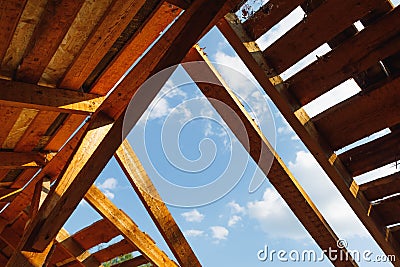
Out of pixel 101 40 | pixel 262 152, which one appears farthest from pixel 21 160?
pixel 262 152

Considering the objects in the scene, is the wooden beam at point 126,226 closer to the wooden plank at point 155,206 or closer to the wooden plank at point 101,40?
the wooden plank at point 155,206

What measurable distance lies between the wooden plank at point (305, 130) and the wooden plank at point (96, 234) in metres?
2.87

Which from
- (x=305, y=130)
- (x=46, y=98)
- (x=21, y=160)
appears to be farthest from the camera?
(x=21, y=160)

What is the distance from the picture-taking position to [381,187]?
2.65m

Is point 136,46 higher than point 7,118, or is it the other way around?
point 136,46

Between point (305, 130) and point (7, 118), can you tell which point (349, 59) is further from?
point (7, 118)

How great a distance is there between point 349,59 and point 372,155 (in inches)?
26.2

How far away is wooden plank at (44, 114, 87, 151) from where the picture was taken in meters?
3.23

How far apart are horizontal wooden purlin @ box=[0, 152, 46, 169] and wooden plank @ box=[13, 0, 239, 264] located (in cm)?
116

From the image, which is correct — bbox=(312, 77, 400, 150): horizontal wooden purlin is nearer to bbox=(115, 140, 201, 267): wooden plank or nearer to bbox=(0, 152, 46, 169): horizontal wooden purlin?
bbox=(115, 140, 201, 267): wooden plank

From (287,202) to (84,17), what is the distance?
1.69 metres

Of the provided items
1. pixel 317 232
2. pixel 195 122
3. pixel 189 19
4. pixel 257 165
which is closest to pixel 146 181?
pixel 195 122

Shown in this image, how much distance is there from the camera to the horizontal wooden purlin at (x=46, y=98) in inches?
98.0

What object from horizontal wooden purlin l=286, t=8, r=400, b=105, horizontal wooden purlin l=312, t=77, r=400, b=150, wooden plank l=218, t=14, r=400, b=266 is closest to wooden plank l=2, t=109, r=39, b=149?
wooden plank l=218, t=14, r=400, b=266
